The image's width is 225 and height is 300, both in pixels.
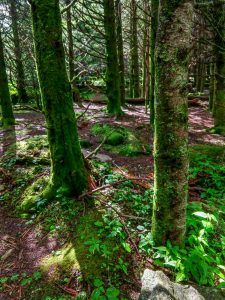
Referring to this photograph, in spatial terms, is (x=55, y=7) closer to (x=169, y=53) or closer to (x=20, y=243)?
(x=169, y=53)

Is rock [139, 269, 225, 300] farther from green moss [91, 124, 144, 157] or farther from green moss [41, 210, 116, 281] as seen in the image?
green moss [91, 124, 144, 157]

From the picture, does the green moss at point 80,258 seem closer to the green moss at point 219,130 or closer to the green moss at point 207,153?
the green moss at point 207,153

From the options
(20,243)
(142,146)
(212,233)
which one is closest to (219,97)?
(142,146)

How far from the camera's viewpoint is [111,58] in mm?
9344

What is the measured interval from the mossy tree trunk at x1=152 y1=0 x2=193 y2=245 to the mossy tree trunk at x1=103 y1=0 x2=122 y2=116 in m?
7.16

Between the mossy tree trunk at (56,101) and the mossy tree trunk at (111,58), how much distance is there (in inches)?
237

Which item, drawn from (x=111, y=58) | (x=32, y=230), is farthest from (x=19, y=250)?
(x=111, y=58)

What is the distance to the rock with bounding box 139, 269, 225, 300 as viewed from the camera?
6.56 ft

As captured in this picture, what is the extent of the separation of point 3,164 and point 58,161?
204 centimetres

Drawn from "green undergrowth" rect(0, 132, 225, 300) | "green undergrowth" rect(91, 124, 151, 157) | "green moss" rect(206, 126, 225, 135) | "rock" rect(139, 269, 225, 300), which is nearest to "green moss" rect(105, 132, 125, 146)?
"green undergrowth" rect(91, 124, 151, 157)

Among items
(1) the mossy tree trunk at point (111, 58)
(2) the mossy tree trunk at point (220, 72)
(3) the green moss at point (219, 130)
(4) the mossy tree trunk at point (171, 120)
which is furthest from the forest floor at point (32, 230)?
(1) the mossy tree trunk at point (111, 58)

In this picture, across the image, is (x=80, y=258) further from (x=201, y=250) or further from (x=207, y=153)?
(x=207, y=153)

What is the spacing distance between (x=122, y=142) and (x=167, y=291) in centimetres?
497

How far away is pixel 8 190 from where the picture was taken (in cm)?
446
